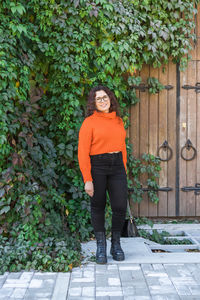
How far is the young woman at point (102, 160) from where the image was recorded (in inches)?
124

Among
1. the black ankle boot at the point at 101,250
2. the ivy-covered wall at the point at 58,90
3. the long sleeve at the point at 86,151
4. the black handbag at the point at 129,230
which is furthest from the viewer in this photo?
the black handbag at the point at 129,230

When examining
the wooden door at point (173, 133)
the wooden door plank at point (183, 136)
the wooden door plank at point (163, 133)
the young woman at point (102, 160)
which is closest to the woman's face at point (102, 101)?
the young woman at point (102, 160)

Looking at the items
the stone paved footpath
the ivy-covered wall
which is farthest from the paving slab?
the ivy-covered wall

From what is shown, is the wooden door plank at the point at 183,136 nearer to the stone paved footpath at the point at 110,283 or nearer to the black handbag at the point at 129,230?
the black handbag at the point at 129,230

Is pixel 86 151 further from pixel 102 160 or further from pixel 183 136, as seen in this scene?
pixel 183 136

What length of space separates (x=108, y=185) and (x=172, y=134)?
70.0 inches

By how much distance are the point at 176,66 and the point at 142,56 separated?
1.84 feet

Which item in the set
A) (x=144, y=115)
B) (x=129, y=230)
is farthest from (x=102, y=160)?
(x=144, y=115)

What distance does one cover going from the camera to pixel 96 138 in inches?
124

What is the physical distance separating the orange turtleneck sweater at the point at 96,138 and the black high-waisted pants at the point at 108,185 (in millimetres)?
74

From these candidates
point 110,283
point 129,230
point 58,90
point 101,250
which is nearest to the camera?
point 110,283

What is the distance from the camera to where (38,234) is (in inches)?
135

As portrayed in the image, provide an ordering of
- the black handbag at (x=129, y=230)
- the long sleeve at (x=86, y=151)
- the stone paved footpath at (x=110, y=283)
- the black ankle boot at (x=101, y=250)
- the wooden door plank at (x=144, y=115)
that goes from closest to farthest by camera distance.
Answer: the stone paved footpath at (x=110, y=283), the long sleeve at (x=86, y=151), the black ankle boot at (x=101, y=250), the black handbag at (x=129, y=230), the wooden door plank at (x=144, y=115)

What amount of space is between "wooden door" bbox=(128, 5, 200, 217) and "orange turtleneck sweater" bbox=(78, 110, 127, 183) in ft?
5.03
